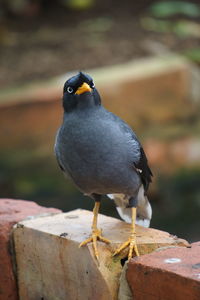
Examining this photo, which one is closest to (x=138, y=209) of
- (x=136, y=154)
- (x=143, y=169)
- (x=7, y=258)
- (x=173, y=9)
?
(x=143, y=169)

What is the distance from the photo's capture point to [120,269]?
3.39 metres

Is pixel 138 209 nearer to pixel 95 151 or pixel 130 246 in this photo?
pixel 130 246

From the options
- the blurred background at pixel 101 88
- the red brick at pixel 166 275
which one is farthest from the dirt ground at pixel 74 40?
the red brick at pixel 166 275

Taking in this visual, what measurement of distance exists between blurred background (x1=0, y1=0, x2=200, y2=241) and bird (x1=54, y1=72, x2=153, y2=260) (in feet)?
9.47

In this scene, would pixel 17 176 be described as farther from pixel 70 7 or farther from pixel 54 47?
pixel 70 7

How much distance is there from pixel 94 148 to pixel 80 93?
0.27m

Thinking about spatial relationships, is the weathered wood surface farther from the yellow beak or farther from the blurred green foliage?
the blurred green foliage

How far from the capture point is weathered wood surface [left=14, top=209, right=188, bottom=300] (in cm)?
334

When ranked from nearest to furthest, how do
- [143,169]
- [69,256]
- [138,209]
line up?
1. [69,256]
2. [143,169]
3. [138,209]

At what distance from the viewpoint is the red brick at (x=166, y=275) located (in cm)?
293

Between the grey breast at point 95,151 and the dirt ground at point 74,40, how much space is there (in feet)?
16.6

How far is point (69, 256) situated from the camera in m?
3.46

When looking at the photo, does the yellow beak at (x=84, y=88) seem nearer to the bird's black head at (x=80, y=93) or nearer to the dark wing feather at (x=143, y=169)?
the bird's black head at (x=80, y=93)

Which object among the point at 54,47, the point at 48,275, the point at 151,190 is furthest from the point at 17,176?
the point at 48,275
